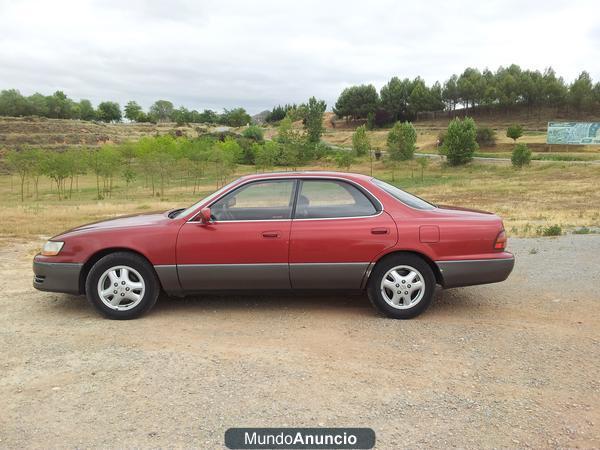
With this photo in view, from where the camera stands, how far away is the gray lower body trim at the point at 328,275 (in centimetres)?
481

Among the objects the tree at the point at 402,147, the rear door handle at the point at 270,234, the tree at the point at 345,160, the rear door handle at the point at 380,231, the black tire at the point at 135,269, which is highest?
the tree at the point at 402,147

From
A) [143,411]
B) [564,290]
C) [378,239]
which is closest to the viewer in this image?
[143,411]

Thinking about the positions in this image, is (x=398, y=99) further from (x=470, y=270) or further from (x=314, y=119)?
(x=470, y=270)

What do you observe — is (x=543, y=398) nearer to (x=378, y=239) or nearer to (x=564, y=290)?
(x=378, y=239)

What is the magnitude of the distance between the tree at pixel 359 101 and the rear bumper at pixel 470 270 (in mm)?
113586

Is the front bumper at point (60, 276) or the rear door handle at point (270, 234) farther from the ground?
the rear door handle at point (270, 234)

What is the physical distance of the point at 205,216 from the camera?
15.7 ft

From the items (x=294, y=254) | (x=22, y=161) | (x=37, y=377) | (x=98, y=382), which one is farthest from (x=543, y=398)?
(x=22, y=161)

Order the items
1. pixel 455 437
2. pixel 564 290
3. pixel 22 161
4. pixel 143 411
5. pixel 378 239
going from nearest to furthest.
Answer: pixel 455 437, pixel 143 411, pixel 378 239, pixel 564 290, pixel 22 161

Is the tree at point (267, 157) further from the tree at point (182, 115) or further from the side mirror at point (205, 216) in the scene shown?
the tree at point (182, 115)

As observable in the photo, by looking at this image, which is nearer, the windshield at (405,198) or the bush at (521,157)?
the windshield at (405,198)

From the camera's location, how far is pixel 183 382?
3.54 metres

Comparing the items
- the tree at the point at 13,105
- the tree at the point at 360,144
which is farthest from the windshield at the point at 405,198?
the tree at the point at 13,105

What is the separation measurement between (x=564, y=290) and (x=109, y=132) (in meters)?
97.6
